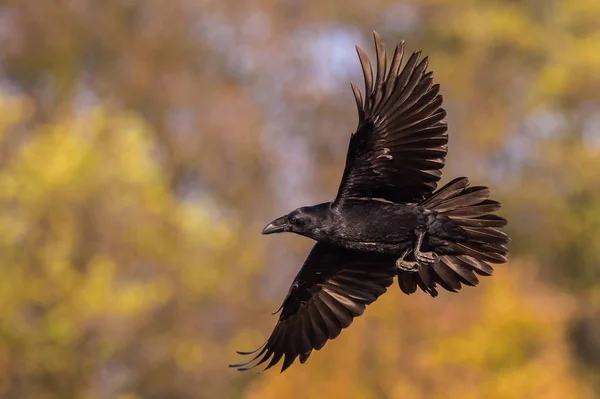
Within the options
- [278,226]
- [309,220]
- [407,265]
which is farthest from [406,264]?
[278,226]

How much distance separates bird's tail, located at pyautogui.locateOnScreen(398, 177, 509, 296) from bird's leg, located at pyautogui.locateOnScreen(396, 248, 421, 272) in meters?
0.23

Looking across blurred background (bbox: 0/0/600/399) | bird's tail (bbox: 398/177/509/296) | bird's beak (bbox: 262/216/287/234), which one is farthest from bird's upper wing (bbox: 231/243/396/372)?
blurred background (bbox: 0/0/600/399)

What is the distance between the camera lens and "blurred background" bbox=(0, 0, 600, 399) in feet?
62.7

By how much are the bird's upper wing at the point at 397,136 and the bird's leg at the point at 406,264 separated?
0.33 m

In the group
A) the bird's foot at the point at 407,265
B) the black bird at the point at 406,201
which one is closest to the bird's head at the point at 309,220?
the black bird at the point at 406,201

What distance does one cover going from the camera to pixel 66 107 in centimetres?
3170

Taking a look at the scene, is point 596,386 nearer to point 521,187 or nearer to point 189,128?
point 521,187

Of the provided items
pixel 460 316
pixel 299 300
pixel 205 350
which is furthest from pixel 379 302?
pixel 299 300

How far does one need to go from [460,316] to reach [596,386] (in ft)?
21.0

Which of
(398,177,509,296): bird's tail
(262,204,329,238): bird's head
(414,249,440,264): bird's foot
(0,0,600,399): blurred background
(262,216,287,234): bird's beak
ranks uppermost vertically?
(0,0,600,399): blurred background

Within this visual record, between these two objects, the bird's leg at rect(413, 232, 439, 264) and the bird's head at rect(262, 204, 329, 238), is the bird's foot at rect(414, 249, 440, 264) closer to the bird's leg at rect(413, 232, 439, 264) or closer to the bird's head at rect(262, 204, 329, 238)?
the bird's leg at rect(413, 232, 439, 264)

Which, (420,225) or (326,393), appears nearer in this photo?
(420,225)

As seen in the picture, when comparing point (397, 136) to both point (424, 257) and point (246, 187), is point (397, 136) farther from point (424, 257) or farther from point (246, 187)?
point (246, 187)

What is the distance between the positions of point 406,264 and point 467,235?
41 centimetres
